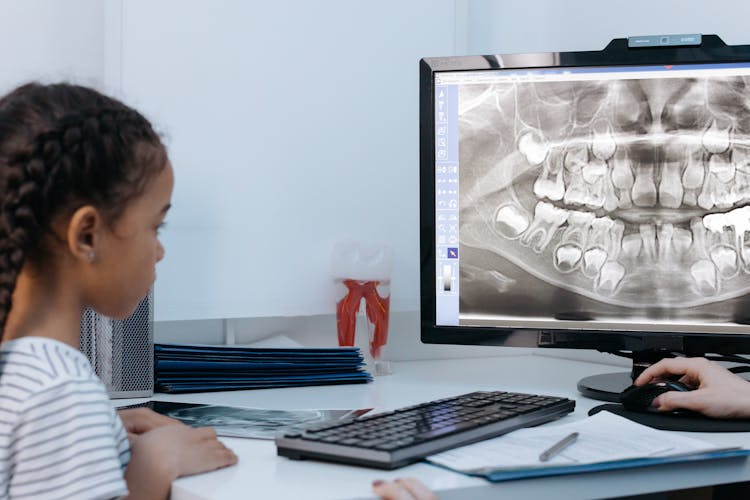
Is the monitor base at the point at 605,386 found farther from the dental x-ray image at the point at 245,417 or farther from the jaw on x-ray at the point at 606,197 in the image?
the dental x-ray image at the point at 245,417

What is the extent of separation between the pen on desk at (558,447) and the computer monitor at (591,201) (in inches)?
15.1

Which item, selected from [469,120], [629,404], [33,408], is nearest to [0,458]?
[33,408]

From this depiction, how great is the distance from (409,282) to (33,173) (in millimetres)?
997

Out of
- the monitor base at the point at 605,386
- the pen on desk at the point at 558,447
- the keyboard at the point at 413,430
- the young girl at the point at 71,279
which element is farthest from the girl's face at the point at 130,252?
the monitor base at the point at 605,386

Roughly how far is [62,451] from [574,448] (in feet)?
1.64

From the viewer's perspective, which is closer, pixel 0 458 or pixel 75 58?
pixel 0 458

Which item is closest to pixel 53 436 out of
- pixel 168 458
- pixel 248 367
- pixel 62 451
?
pixel 62 451

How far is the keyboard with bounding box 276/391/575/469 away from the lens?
0.94 metres

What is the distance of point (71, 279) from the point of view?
966 millimetres

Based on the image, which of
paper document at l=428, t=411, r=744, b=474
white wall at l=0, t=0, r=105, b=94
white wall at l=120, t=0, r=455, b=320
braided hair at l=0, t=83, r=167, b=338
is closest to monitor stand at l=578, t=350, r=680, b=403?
paper document at l=428, t=411, r=744, b=474

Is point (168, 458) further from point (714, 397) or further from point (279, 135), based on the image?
point (279, 135)

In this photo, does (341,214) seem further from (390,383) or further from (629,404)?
(629,404)

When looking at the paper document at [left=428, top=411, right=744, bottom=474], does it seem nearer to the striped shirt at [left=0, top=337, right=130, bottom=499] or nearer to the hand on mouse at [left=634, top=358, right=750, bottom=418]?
the hand on mouse at [left=634, top=358, right=750, bottom=418]

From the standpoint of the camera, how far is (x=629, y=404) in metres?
1.24
